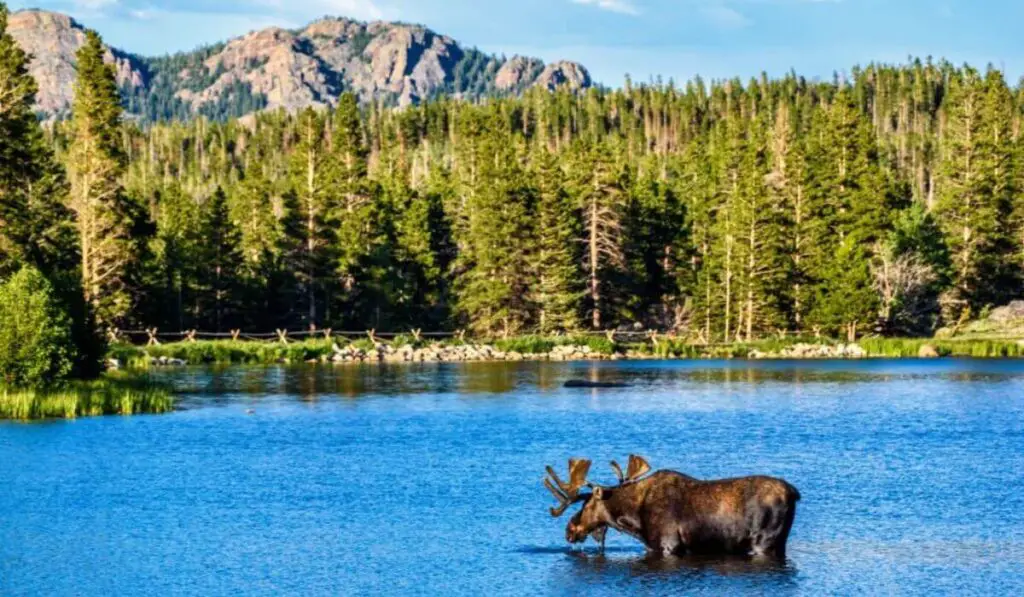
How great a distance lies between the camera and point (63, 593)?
1756cm

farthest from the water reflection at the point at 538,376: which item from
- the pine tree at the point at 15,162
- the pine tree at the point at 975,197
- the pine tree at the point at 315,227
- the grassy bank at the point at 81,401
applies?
the pine tree at the point at 975,197

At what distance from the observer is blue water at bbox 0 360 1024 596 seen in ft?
59.5

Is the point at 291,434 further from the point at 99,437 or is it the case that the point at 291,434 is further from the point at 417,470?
the point at 417,470

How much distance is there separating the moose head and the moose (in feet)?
0.06

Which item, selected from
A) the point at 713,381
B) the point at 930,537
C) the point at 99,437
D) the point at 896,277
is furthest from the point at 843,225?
the point at 930,537

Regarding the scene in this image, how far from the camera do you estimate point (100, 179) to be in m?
76.8

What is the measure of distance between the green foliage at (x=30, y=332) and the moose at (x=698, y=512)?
28.3 m

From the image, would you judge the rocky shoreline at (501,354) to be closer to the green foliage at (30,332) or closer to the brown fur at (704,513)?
the green foliage at (30,332)

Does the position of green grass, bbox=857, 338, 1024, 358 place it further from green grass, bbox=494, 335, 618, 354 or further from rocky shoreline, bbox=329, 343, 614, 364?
green grass, bbox=494, 335, 618, 354

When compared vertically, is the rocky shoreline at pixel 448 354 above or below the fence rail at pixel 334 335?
below

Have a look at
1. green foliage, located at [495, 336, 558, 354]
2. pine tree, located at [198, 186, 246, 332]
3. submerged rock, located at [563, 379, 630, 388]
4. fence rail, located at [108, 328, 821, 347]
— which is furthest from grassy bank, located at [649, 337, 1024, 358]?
pine tree, located at [198, 186, 246, 332]

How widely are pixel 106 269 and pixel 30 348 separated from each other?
35.2 meters

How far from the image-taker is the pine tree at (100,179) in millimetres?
75875

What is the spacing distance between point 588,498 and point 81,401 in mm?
26508
